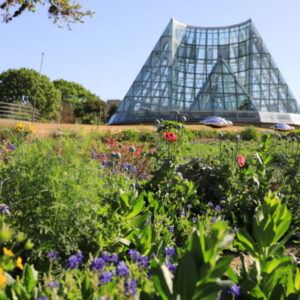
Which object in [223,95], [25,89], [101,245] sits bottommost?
[101,245]

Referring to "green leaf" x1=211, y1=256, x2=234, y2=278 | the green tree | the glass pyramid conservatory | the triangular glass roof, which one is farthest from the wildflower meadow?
the green tree

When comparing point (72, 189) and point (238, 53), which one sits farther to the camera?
point (238, 53)

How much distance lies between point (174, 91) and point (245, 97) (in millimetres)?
7345

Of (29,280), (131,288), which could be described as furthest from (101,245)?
(131,288)

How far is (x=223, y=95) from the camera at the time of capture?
95.7ft

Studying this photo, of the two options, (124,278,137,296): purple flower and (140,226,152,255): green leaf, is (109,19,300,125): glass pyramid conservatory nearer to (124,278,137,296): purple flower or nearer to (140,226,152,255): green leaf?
(140,226,152,255): green leaf

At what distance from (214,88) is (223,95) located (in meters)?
1.08

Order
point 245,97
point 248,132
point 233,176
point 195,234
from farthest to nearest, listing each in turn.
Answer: point 245,97 → point 248,132 → point 233,176 → point 195,234

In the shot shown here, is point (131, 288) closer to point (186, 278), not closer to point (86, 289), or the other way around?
point (186, 278)

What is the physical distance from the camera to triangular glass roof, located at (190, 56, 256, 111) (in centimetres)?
2881

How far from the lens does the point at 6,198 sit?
84.0 inches

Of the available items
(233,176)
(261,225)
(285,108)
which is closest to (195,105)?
(285,108)

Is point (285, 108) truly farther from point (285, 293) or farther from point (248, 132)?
point (285, 293)

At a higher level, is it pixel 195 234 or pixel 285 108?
pixel 285 108
